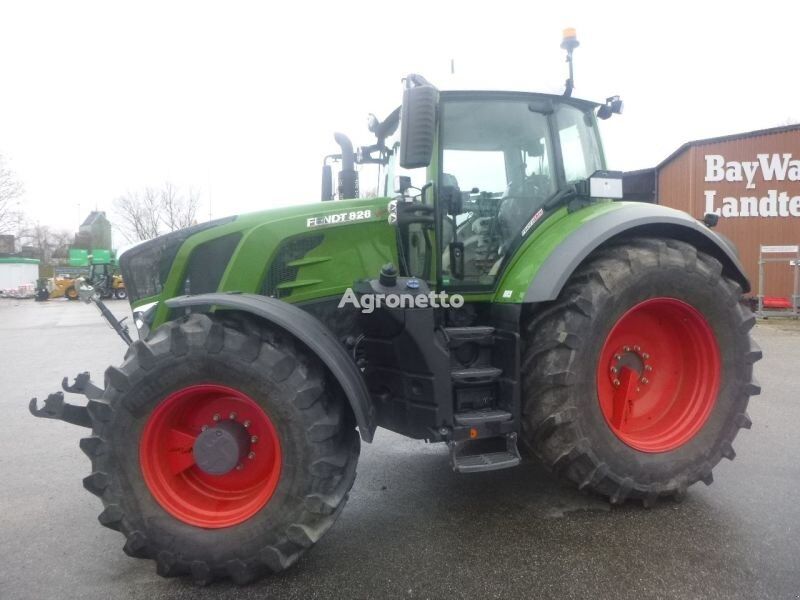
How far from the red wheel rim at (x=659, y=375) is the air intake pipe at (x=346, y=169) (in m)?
2.21

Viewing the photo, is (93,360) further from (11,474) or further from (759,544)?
(759,544)

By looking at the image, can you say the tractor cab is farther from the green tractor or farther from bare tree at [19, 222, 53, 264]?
bare tree at [19, 222, 53, 264]

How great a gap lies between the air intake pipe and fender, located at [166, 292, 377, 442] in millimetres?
1726

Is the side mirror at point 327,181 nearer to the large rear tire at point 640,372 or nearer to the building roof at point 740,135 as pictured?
the large rear tire at point 640,372

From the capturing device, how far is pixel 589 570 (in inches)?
105

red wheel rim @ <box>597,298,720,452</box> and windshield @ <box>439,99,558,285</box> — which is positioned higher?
windshield @ <box>439,99,558,285</box>

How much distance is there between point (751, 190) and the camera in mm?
14555

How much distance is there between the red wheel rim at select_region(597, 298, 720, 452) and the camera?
334 centimetres

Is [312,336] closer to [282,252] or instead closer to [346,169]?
[282,252]

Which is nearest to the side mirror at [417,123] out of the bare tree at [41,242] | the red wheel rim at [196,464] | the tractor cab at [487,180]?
the tractor cab at [487,180]

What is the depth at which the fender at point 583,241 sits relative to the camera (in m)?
3.04

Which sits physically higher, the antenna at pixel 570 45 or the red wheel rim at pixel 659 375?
the antenna at pixel 570 45

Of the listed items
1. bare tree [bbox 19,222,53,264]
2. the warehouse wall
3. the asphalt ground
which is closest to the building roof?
the warehouse wall

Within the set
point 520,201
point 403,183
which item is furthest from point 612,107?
point 403,183
